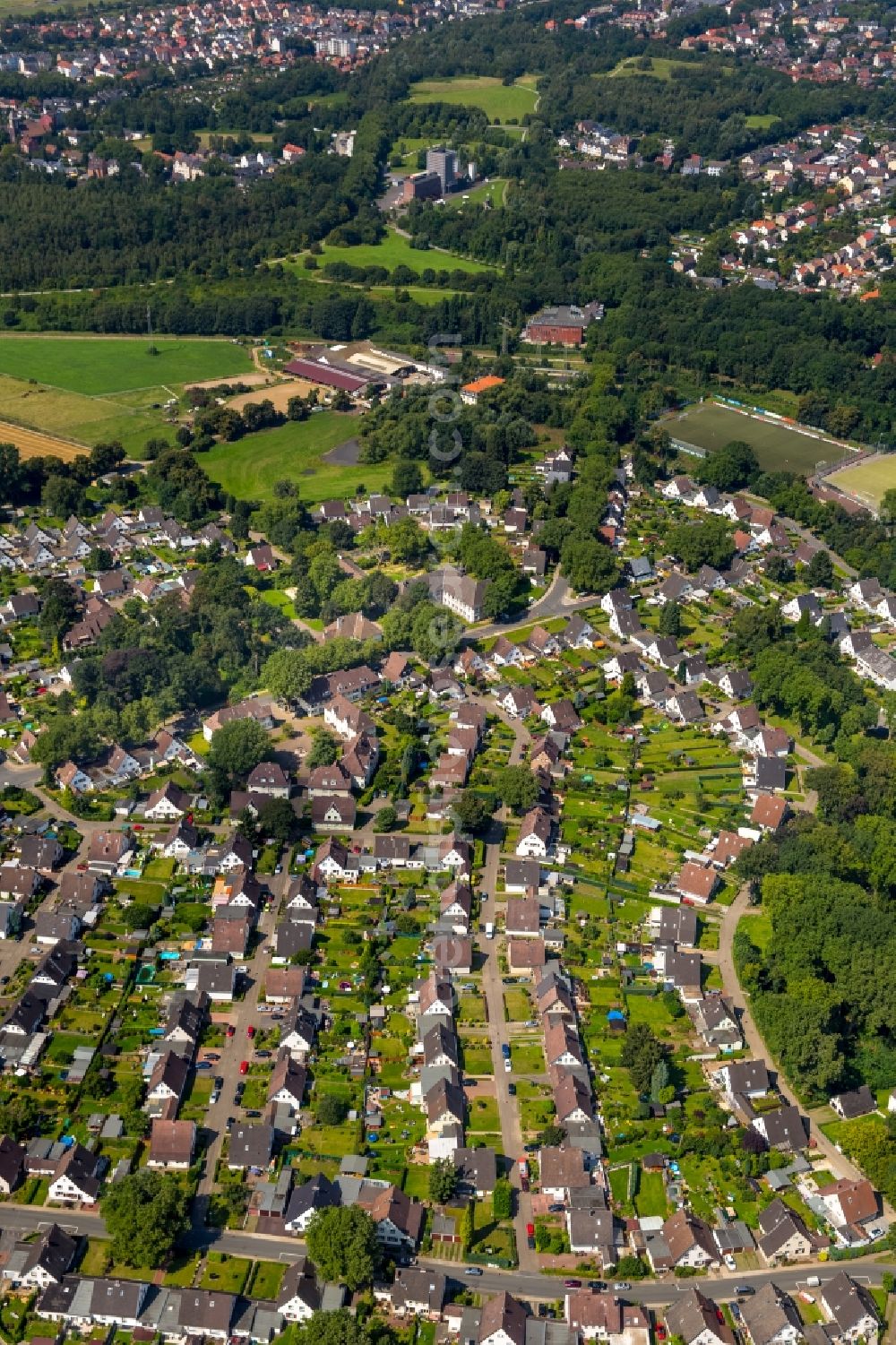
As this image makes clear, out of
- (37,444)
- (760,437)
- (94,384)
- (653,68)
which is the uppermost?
(653,68)

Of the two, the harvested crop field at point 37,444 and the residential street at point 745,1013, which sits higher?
the residential street at point 745,1013

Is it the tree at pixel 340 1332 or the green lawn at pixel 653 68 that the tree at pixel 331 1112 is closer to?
the tree at pixel 340 1332

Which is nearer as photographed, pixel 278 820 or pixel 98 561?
pixel 278 820

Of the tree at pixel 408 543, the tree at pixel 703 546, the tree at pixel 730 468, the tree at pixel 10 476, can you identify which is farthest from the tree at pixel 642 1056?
the tree at pixel 10 476

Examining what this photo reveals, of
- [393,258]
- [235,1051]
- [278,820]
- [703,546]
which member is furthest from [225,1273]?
[393,258]

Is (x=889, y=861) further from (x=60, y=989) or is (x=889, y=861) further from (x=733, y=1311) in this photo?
(x=60, y=989)

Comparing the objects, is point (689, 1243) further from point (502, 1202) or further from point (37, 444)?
point (37, 444)

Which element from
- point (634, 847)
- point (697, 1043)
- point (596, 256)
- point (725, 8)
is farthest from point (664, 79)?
point (697, 1043)
